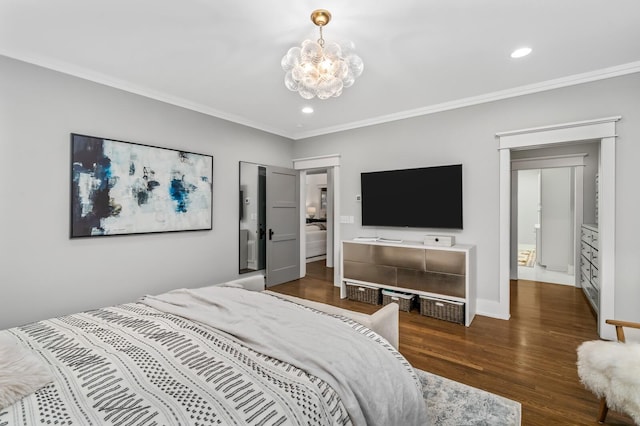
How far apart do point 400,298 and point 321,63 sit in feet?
9.79

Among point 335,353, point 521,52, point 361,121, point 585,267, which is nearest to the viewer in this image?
point 335,353

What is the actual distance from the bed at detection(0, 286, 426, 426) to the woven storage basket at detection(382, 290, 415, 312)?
7.26 ft

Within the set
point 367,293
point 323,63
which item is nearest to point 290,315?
point 323,63

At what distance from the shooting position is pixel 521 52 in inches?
100.0

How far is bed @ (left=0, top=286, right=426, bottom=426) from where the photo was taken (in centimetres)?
98

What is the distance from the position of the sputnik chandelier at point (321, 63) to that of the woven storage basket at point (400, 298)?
109 inches

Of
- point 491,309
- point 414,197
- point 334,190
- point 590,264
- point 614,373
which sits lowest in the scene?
point 491,309

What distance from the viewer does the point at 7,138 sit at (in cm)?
250

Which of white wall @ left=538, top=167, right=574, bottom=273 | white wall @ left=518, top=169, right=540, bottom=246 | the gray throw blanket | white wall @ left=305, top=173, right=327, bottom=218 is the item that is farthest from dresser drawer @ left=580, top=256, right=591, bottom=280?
white wall @ left=305, top=173, right=327, bottom=218

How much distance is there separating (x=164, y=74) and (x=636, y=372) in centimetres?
420

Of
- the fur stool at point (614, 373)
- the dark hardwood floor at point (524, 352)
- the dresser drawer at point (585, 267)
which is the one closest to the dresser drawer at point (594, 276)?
the dresser drawer at point (585, 267)

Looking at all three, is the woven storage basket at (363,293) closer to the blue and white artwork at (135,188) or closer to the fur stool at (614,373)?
the blue and white artwork at (135,188)

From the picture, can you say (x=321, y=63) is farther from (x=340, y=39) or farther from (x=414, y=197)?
(x=414, y=197)

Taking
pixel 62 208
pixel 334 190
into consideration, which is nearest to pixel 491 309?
pixel 334 190
